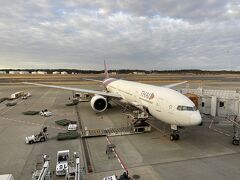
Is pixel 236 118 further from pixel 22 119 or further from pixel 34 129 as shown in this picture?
pixel 22 119

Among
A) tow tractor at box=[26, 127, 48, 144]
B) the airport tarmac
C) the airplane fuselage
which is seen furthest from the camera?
tow tractor at box=[26, 127, 48, 144]

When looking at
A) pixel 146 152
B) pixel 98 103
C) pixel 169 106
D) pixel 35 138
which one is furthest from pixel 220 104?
pixel 35 138

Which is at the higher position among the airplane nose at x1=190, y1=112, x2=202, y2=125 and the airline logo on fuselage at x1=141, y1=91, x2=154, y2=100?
the airline logo on fuselage at x1=141, y1=91, x2=154, y2=100

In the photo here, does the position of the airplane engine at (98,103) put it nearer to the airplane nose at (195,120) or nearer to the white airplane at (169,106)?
the white airplane at (169,106)

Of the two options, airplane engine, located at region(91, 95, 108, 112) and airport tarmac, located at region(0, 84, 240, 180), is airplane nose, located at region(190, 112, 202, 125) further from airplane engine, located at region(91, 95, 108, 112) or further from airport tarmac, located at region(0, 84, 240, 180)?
airplane engine, located at region(91, 95, 108, 112)

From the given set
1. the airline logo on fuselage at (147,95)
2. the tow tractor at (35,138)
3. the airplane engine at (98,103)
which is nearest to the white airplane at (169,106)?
the airline logo on fuselage at (147,95)

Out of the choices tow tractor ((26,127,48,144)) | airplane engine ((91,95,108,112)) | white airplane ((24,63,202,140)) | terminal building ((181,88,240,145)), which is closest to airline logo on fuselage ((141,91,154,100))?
white airplane ((24,63,202,140))

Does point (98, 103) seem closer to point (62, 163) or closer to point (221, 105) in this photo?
point (221, 105)

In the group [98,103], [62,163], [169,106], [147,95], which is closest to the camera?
[62,163]

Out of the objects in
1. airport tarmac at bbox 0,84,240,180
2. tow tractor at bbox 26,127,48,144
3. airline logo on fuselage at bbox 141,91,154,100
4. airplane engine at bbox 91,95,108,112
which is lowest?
airport tarmac at bbox 0,84,240,180

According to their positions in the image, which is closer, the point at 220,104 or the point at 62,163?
the point at 62,163

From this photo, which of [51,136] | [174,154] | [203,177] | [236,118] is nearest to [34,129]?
[51,136]

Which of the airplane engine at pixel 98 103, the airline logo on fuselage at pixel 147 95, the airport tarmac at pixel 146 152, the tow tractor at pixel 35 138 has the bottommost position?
the airport tarmac at pixel 146 152

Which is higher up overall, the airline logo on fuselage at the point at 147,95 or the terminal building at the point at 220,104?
the airline logo on fuselage at the point at 147,95
